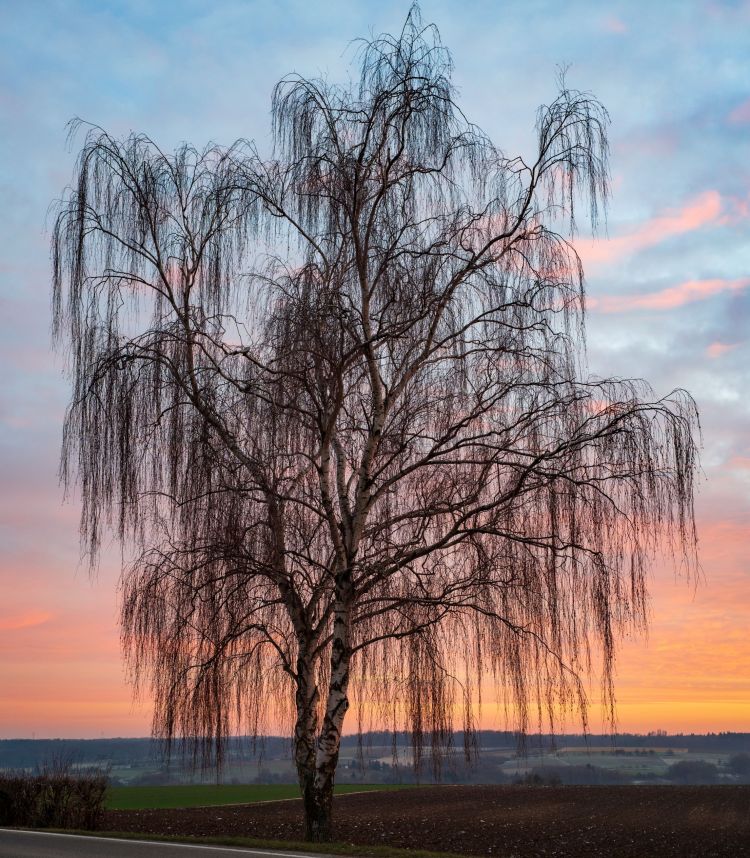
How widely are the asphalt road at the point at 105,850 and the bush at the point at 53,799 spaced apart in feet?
14.5

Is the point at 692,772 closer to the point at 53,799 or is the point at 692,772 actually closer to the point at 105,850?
the point at 53,799

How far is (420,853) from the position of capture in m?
11.3

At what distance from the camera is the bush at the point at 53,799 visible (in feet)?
54.9

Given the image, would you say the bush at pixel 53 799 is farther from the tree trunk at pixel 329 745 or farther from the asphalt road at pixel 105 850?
the tree trunk at pixel 329 745

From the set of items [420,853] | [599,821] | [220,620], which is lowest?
[599,821]

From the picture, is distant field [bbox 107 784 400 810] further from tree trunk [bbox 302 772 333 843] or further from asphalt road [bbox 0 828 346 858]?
asphalt road [bbox 0 828 346 858]

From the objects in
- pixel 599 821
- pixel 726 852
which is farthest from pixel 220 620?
pixel 599 821

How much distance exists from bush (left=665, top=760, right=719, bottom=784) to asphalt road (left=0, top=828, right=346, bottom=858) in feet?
234

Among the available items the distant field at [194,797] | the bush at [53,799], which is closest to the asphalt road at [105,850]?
the bush at [53,799]

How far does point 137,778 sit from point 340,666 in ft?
187

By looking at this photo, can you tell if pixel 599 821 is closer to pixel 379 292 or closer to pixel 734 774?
pixel 379 292

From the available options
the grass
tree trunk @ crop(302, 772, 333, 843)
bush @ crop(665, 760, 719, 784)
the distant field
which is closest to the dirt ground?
the distant field

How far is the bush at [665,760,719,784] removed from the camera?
75.6m

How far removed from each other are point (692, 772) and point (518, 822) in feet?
186
